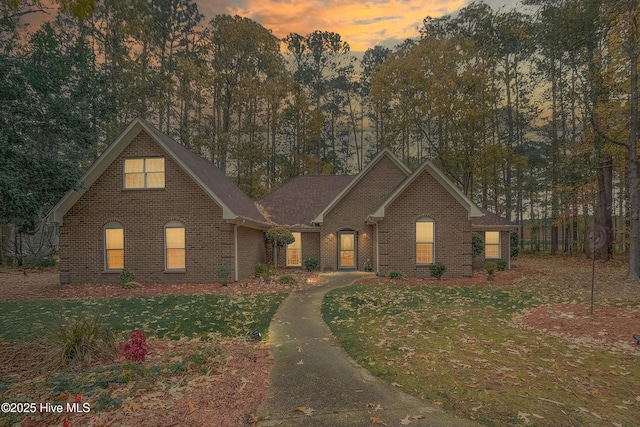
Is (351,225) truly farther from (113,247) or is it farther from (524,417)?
(524,417)

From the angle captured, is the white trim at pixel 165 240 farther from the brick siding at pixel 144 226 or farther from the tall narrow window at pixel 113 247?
the tall narrow window at pixel 113 247

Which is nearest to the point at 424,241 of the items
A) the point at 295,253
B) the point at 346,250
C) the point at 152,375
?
the point at 346,250

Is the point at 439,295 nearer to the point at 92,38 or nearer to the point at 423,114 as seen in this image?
the point at 423,114

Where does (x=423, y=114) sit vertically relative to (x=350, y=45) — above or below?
below

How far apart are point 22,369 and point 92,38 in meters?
28.3

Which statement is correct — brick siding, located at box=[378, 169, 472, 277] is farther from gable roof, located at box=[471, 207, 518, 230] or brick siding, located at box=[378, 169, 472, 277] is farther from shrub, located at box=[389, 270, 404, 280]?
gable roof, located at box=[471, 207, 518, 230]

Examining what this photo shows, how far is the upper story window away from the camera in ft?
52.0

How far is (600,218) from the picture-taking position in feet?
82.4

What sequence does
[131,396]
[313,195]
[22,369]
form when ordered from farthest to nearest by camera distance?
[313,195] → [22,369] → [131,396]

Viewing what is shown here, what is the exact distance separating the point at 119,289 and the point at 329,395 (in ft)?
43.2

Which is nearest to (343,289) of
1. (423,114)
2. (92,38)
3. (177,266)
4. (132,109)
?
(177,266)

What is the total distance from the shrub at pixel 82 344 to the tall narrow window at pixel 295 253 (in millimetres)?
15415

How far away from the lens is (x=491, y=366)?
18.0 feet

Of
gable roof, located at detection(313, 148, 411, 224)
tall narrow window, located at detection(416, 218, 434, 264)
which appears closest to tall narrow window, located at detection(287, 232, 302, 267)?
gable roof, located at detection(313, 148, 411, 224)
